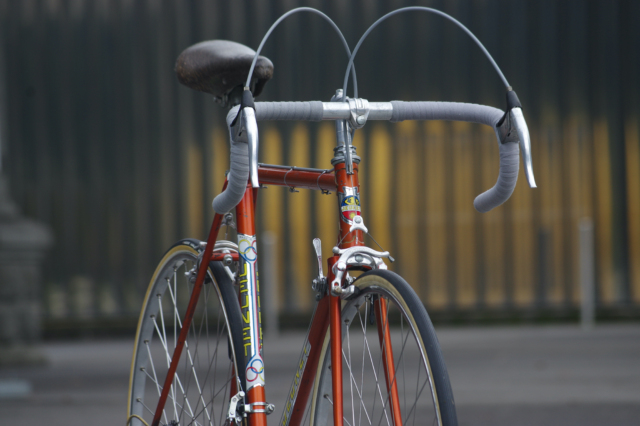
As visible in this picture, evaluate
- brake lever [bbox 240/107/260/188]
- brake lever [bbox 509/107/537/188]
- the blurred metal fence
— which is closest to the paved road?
the blurred metal fence

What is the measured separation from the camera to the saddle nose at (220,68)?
1855 mm

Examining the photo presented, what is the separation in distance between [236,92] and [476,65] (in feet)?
17.3

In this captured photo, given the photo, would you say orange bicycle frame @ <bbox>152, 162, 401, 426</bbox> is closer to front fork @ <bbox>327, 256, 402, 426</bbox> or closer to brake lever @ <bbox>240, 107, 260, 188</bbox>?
front fork @ <bbox>327, 256, 402, 426</bbox>

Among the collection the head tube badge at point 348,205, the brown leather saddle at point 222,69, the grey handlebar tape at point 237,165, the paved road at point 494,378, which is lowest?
the paved road at point 494,378

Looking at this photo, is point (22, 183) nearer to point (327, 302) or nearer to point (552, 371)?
point (552, 371)

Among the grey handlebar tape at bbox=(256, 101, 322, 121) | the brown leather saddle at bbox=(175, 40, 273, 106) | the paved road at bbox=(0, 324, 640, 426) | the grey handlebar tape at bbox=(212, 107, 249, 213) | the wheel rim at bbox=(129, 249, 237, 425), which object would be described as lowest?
the paved road at bbox=(0, 324, 640, 426)

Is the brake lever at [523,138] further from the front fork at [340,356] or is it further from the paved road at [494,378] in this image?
the paved road at [494,378]

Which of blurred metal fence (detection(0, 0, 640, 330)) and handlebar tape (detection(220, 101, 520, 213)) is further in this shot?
blurred metal fence (detection(0, 0, 640, 330))

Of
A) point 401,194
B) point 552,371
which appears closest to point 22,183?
point 401,194

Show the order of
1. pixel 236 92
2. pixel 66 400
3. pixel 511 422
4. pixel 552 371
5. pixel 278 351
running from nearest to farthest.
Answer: pixel 236 92 < pixel 511 422 < pixel 66 400 < pixel 552 371 < pixel 278 351

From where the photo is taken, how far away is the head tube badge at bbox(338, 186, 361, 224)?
1.55 m

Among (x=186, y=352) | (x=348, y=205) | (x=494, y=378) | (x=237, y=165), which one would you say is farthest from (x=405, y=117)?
(x=494, y=378)

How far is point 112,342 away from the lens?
6605 millimetres

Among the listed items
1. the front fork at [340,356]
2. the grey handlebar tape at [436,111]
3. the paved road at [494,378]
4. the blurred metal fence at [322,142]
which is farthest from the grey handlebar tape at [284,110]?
the blurred metal fence at [322,142]
